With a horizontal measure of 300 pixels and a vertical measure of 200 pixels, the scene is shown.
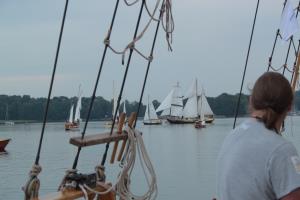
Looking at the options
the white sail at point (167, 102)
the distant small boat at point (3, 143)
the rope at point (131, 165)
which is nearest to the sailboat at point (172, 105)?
the white sail at point (167, 102)

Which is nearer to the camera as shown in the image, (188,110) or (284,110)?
(284,110)

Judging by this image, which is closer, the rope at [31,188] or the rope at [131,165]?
the rope at [31,188]

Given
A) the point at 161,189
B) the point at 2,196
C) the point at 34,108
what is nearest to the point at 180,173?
the point at 161,189

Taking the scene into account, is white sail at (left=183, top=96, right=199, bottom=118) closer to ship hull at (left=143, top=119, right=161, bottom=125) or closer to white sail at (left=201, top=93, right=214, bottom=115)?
white sail at (left=201, top=93, right=214, bottom=115)

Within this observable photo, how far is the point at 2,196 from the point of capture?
77.1 ft

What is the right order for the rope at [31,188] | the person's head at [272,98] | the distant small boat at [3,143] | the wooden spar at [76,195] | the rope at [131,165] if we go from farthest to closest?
the distant small boat at [3,143] → the rope at [131,165] → the rope at [31,188] → the wooden spar at [76,195] → the person's head at [272,98]

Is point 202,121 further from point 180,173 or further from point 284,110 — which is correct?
point 284,110

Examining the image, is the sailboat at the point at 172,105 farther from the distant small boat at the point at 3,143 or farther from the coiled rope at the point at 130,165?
the coiled rope at the point at 130,165

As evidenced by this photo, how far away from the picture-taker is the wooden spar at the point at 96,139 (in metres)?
3.42

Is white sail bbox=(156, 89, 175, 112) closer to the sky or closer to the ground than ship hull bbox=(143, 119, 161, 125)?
closer to the sky

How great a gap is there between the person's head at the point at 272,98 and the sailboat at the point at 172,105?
9626cm

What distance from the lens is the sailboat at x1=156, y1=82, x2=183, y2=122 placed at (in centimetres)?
9886

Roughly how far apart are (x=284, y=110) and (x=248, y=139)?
0.16 meters

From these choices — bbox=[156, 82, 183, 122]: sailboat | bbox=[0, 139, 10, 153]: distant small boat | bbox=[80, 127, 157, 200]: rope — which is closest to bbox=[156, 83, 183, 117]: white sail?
bbox=[156, 82, 183, 122]: sailboat
